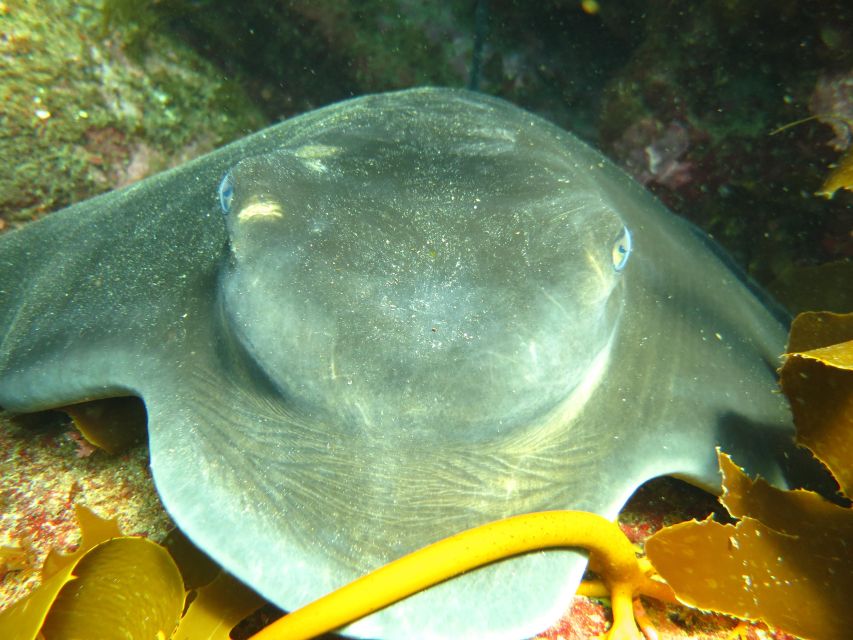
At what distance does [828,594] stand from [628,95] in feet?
14.7

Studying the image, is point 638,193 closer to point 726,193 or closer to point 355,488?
point 726,193

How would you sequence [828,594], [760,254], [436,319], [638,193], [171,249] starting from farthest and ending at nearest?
[760,254], [638,193], [171,249], [828,594], [436,319]

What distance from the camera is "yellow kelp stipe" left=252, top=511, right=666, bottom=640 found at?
1.69 m

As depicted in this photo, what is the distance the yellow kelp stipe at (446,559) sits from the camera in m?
1.69

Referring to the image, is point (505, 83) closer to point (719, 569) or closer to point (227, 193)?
point (227, 193)

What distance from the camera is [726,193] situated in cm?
497

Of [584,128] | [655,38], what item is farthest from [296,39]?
[655,38]

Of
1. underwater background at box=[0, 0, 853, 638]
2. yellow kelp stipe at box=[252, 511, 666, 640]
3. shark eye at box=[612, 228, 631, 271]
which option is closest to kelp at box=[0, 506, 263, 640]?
underwater background at box=[0, 0, 853, 638]

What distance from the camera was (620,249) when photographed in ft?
7.86

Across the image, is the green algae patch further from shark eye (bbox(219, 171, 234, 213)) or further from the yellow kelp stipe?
the yellow kelp stipe

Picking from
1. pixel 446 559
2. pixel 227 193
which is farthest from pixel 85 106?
pixel 446 559

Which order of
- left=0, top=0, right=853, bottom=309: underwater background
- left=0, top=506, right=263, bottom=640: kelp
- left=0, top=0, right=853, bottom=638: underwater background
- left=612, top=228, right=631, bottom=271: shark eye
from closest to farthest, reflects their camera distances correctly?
left=0, top=506, right=263, bottom=640: kelp → left=612, top=228, right=631, bottom=271: shark eye → left=0, top=0, right=853, bottom=638: underwater background → left=0, top=0, right=853, bottom=309: underwater background

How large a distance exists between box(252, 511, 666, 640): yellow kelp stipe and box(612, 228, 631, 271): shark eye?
1.04m

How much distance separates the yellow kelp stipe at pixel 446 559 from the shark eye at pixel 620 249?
3.43 ft
